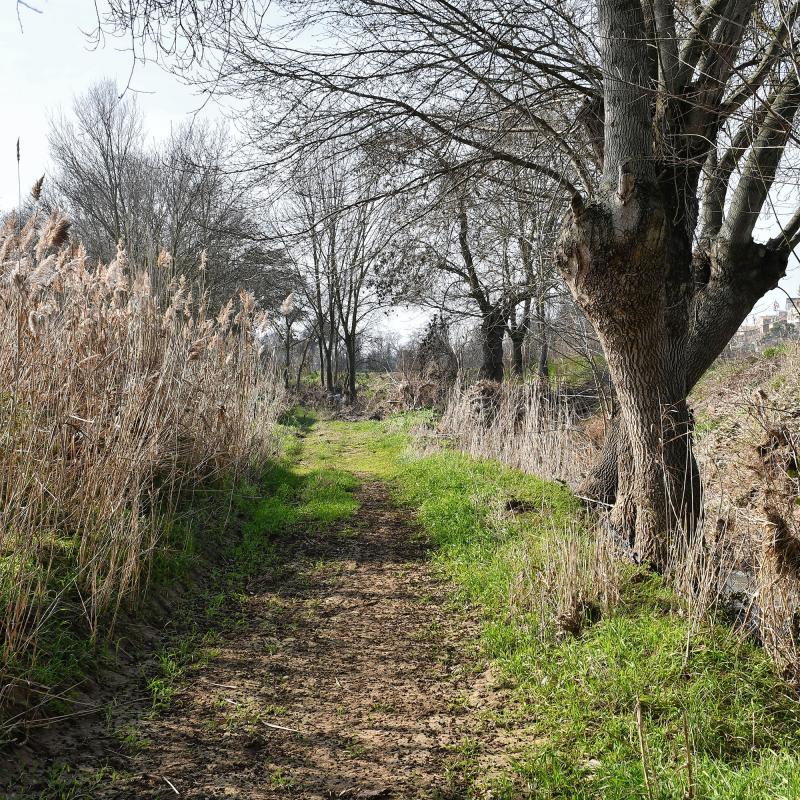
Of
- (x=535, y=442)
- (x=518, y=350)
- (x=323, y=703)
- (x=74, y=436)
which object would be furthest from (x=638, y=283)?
(x=518, y=350)

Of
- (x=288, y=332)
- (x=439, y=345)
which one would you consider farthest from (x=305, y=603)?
(x=288, y=332)

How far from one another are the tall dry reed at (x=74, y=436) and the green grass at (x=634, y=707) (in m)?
2.18

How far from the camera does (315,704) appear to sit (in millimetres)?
3000

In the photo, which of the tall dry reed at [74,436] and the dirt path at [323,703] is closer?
the dirt path at [323,703]

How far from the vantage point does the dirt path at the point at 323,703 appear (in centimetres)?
240

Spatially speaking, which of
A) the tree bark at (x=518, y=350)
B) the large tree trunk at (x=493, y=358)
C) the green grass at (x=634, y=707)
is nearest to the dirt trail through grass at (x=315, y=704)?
the green grass at (x=634, y=707)

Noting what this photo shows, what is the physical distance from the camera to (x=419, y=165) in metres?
5.10

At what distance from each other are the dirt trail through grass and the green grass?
0.29 metres

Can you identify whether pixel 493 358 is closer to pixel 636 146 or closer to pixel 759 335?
pixel 759 335

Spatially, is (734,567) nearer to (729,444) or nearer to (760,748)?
(760,748)

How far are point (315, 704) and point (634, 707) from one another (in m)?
1.58

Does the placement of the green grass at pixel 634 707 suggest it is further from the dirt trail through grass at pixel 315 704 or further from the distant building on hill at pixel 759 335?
the distant building on hill at pixel 759 335

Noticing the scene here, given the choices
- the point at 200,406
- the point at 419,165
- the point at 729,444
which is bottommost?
the point at 729,444

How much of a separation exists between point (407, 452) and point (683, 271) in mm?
6543
